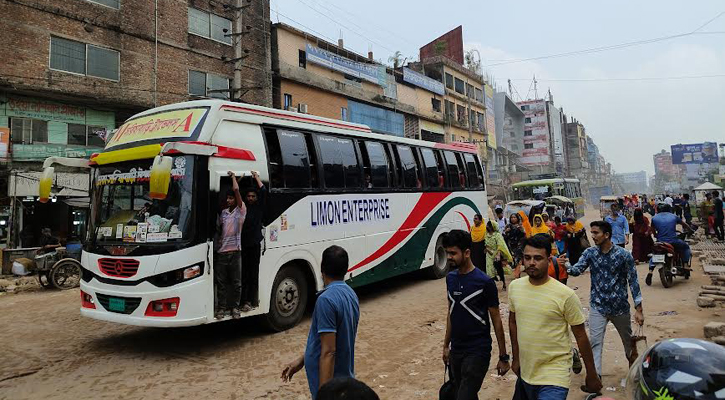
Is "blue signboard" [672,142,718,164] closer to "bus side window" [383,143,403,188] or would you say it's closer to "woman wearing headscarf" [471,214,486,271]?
"woman wearing headscarf" [471,214,486,271]

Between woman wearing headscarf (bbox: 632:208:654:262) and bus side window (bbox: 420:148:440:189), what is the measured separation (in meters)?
4.52

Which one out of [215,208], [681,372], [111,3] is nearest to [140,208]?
[215,208]

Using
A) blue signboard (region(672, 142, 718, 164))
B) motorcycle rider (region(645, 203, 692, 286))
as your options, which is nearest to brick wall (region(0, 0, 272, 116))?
motorcycle rider (region(645, 203, 692, 286))

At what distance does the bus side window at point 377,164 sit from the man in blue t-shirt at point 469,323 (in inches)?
221

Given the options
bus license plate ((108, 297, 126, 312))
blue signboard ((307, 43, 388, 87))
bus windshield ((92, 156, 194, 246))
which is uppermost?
blue signboard ((307, 43, 388, 87))

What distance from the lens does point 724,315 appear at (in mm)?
6664

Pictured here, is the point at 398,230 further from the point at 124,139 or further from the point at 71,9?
the point at 71,9

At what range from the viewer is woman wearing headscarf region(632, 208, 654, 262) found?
A: 9906 millimetres

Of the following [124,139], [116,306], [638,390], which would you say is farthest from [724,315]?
[124,139]

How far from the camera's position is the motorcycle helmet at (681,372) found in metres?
1.49

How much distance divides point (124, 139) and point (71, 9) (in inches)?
573

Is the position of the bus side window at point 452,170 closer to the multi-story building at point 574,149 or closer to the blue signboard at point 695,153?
the blue signboard at point 695,153

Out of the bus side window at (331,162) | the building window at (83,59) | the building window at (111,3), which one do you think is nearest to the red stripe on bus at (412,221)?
the bus side window at (331,162)

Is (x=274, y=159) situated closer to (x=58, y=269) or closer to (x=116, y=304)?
(x=116, y=304)
